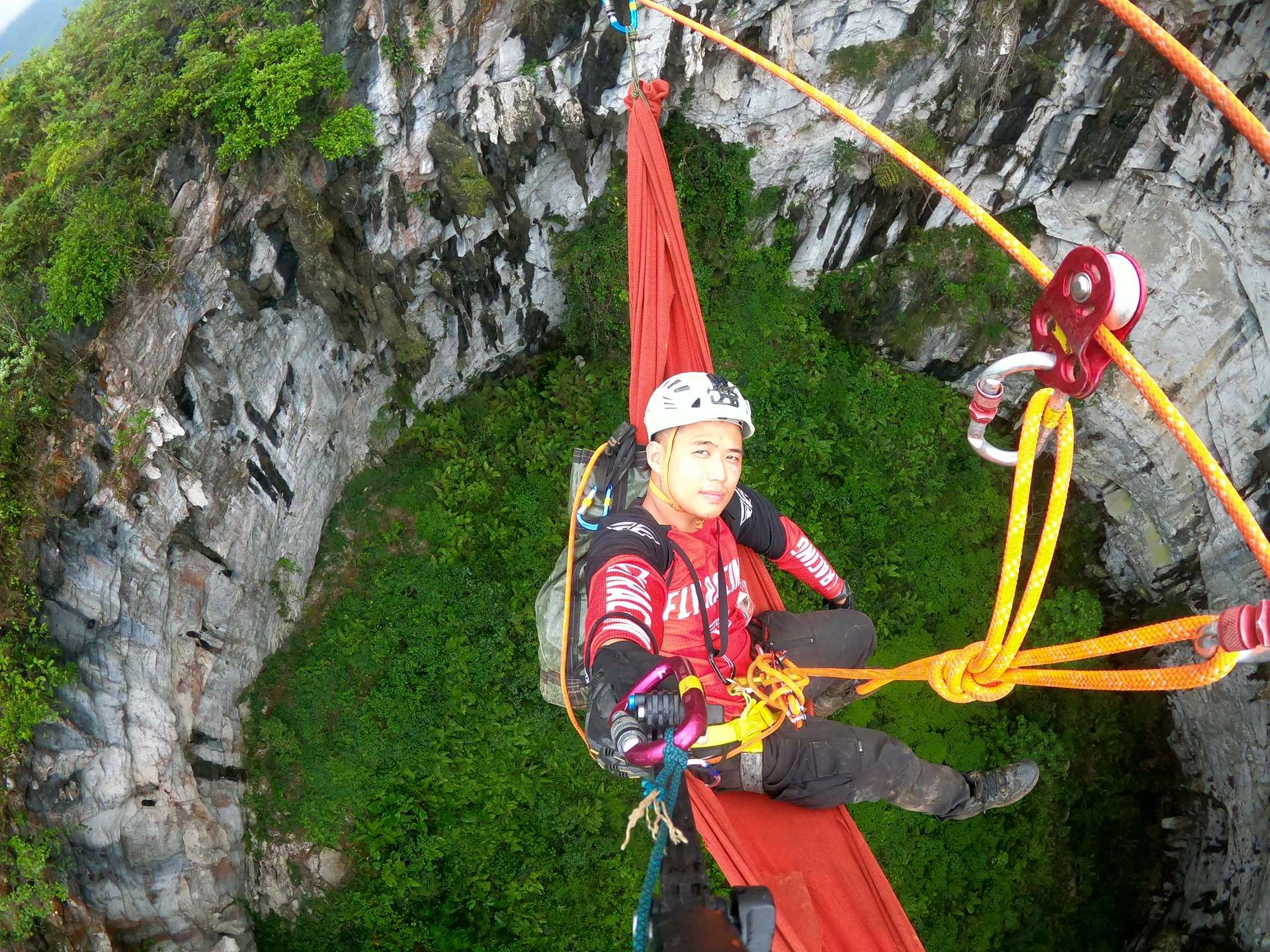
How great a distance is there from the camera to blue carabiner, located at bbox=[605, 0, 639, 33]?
3.91 meters

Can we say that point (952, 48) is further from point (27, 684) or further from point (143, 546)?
point (27, 684)

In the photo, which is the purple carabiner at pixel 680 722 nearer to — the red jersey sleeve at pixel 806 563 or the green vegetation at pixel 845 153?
the red jersey sleeve at pixel 806 563

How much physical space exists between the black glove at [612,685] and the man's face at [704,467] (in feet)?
2.42

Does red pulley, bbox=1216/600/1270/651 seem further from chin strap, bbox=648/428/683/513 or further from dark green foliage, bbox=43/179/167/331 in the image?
dark green foliage, bbox=43/179/167/331

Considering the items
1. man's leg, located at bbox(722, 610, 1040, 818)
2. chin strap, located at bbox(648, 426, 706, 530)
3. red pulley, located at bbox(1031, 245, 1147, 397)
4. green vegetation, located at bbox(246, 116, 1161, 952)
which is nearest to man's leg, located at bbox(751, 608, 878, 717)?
man's leg, located at bbox(722, 610, 1040, 818)

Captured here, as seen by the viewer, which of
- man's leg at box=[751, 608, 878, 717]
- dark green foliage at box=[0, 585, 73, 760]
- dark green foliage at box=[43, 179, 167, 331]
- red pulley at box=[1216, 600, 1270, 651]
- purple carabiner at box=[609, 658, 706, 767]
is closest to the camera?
red pulley at box=[1216, 600, 1270, 651]

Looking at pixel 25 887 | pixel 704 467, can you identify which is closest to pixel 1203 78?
pixel 704 467

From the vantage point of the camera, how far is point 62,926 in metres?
3.85

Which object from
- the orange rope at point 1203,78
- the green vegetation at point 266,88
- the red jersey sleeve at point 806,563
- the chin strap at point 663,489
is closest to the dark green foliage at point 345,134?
the green vegetation at point 266,88

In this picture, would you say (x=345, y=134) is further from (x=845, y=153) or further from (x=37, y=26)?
(x=845, y=153)

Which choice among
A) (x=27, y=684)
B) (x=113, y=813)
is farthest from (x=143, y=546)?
(x=113, y=813)

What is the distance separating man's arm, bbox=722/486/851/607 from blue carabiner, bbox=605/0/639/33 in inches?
98.2

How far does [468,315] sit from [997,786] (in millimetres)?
4552

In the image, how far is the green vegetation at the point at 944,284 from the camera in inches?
243
